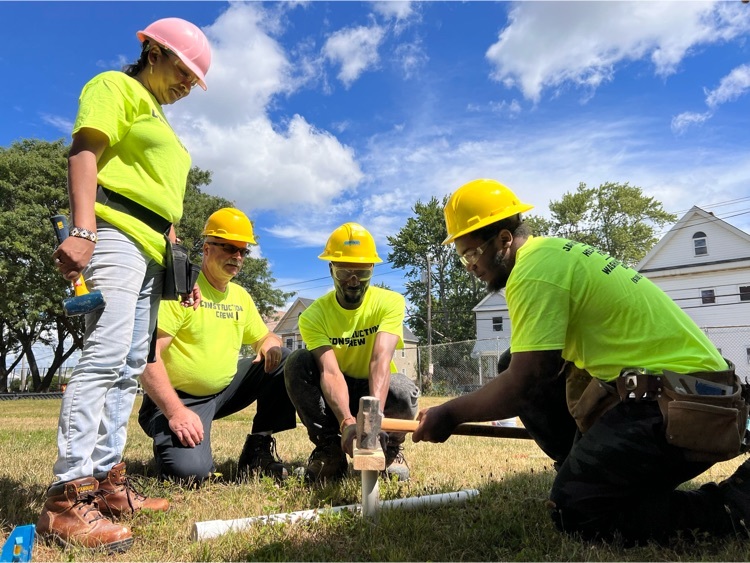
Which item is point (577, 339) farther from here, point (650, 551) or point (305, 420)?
point (305, 420)

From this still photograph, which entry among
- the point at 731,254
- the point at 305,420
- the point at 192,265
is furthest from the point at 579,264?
the point at 731,254

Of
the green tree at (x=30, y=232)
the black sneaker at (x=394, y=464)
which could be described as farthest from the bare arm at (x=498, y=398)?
the green tree at (x=30, y=232)

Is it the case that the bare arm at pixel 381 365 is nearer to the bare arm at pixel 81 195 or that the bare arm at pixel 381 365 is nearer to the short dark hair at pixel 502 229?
the short dark hair at pixel 502 229

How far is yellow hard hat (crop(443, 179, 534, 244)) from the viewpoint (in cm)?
293

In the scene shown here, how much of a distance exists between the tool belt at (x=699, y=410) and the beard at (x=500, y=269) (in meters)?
0.78

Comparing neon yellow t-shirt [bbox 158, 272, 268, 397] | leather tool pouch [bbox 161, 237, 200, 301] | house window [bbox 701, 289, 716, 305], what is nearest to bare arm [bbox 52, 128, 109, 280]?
leather tool pouch [bbox 161, 237, 200, 301]

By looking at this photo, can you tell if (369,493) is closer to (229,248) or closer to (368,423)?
(368,423)

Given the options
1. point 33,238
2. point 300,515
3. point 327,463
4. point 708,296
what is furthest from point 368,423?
point 708,296

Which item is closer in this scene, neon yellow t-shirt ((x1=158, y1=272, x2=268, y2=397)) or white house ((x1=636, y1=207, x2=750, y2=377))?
neon yellow t-shirt ((x1=158, y1=272, x2=268, y2=397))

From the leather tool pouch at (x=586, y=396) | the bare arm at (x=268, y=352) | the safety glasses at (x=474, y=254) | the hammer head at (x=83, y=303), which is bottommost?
the leather tool pouch at (x=586, y=396)

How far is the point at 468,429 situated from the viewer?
3.28 metres

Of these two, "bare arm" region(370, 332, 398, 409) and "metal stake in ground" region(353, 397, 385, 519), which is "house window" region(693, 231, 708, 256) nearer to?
"bare arm" region(370, 332, 398, 409)

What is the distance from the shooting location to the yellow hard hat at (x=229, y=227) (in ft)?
14.2

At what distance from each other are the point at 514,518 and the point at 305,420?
1822mm
